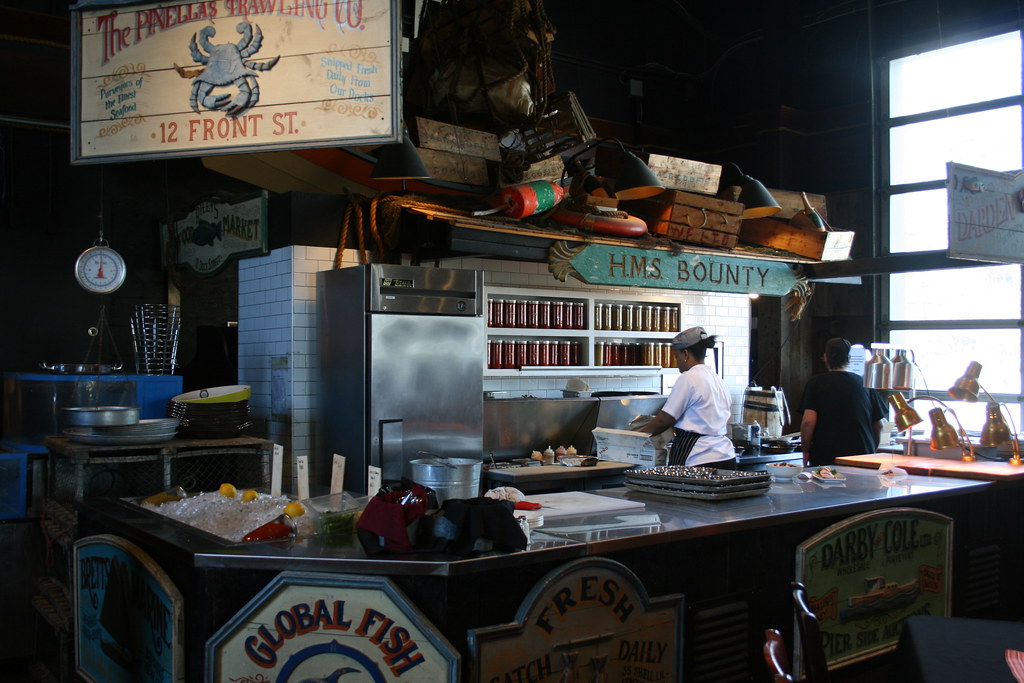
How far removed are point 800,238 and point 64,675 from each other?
6.00 m

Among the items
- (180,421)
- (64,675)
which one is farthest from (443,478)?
(64,675)

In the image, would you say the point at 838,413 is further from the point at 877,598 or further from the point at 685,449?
the point at 877,598

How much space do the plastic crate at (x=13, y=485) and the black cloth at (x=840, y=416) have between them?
4999mm

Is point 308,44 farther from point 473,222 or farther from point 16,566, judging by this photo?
point 16,566

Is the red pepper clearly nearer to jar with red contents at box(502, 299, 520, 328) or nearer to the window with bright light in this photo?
jar with red contents at box(502, 299, 520, 328)

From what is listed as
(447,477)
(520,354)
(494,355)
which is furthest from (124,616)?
(520,354)

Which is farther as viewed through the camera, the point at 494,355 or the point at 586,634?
the point at 494,355

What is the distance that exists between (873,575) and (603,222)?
3.01m

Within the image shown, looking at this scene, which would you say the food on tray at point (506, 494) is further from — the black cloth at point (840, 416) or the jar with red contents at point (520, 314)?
the black cloth at point (840, 416)

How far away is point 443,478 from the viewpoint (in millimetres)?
3904

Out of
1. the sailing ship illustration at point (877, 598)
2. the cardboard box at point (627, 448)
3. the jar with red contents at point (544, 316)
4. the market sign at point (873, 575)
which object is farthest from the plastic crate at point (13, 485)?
the sailing ship illustration at point (877, 598)

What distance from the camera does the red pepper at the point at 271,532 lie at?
9.85 ft

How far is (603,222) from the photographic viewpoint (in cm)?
618

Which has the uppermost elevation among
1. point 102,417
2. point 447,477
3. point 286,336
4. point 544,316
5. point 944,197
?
point 944,197
